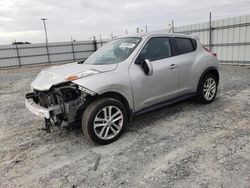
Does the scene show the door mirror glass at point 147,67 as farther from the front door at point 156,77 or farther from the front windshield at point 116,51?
the front windshield at point 116,51

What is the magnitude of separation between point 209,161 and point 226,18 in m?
10.2

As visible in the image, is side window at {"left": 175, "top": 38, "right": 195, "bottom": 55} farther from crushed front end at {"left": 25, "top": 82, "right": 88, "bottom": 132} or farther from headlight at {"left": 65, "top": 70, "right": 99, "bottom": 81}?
crushed front end at {"left": 25, "top": 82, "right": 88, "bottom": 132}

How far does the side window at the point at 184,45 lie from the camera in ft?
14.0

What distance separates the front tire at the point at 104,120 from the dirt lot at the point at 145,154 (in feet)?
0.53

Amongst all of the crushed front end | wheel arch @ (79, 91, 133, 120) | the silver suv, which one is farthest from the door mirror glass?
the crushed front end

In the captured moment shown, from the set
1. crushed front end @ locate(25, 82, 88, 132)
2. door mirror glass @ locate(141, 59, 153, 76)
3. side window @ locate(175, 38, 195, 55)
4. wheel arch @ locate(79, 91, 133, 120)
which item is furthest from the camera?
side window @ locate(175, 38, 195, 55)

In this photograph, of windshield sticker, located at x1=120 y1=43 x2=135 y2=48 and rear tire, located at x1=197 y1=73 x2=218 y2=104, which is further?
Result: rear tire, located at x1=197 y1=73 x2=218 y2=104

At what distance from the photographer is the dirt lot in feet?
8.06

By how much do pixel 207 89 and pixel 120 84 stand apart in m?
2.38

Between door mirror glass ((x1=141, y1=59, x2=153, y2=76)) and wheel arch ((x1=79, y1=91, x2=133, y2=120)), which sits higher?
door mirror glass ((x1=141, y1=59, x2=153, y2=76))

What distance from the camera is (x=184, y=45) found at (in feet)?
14.5

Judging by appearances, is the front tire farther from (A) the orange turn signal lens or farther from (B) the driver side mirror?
(B) the driver side mirror

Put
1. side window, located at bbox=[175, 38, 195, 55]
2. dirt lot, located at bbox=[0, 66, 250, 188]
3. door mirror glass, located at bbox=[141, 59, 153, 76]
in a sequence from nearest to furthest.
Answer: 1. dirt lot, located at bbox=[0, 66, 250, 188]
2. door mirror glass, located at bbox=[141, 59, 153, 76]
3. side window, located at bbox=[175, 38, 195, 55]

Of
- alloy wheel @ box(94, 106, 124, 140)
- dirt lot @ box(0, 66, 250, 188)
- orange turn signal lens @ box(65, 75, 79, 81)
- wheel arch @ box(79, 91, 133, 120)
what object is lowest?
dirt lot @ box(0, 66, 250, 188)
